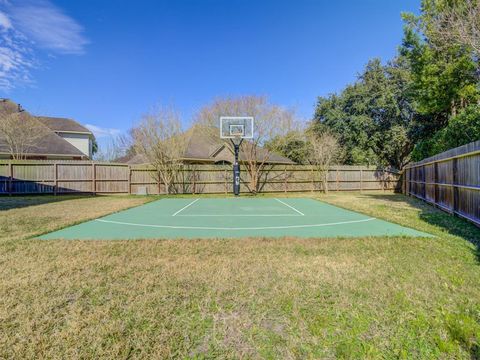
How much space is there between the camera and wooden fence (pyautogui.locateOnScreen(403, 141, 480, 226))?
19.7 feet

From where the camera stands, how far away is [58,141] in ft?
71.3

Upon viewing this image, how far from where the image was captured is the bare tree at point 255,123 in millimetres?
18312

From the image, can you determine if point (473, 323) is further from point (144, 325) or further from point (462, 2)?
point (462, 2)

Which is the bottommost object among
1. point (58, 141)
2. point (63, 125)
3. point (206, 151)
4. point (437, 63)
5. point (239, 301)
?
point (239, 301)

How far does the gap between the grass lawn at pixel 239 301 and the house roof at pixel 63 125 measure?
85.4 ft

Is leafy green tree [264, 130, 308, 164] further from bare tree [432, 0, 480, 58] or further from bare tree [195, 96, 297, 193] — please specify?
bare tree [432, 0, 480, 58]

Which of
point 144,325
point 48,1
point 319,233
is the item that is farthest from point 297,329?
point 48,1

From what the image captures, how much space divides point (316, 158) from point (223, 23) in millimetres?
10189

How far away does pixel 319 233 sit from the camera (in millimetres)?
5770

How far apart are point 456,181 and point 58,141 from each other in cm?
2425

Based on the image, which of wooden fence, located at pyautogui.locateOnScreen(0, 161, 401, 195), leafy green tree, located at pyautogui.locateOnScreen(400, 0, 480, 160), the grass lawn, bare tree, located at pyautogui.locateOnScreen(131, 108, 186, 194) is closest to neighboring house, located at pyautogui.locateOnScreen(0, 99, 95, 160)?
wooden fence, located at pyautogui.locateOnScreen(0, 161, 401, 195)

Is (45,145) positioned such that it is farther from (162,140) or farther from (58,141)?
(162,140)

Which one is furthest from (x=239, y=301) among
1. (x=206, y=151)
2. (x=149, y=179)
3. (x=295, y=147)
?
(x=295, y=147)

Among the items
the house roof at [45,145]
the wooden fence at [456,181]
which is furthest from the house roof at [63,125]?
the wooden fence at [456,181]
